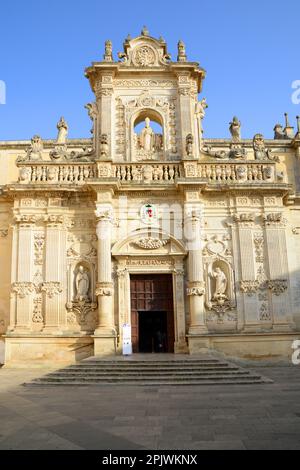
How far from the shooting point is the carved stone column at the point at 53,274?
17.9 meters

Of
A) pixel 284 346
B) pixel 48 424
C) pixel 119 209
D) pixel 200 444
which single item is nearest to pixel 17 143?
pixel 119 209

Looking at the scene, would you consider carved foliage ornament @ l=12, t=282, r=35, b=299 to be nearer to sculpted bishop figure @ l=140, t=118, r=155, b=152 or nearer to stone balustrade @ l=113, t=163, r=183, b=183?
stone balustrade @ l=113, t=163, r=183, b=183

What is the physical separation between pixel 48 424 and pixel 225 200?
13.3m

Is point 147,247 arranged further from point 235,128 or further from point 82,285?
point 235,128

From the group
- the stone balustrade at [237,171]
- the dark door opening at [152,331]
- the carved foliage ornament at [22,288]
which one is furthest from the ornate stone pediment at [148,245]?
the carved foliage ornament at [22,288]

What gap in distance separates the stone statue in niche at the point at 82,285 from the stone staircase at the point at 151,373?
3.45 metres

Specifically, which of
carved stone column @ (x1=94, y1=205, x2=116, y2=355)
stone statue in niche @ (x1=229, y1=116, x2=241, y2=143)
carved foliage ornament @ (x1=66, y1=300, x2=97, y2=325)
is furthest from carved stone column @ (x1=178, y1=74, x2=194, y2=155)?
carved foliage ornament @ (x1=66, y1=300, x2=97, y2=325)

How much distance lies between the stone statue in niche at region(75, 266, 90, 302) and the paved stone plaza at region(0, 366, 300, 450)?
5863 millimetres

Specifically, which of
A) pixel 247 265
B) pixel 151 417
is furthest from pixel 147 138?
pixel 151 417

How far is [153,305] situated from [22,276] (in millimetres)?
5266

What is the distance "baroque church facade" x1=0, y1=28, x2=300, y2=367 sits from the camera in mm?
17750

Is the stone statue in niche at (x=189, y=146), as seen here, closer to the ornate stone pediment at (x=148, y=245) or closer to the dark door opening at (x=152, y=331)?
the ornate stone pediment at (x=148, y=245)

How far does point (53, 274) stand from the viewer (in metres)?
18.3

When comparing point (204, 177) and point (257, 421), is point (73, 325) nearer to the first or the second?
point (204, 177)
